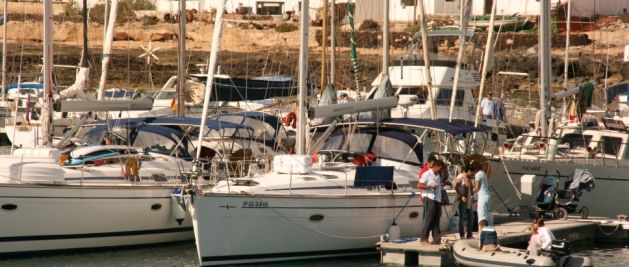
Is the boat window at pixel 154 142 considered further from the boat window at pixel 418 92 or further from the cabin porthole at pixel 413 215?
the boat window at pixel 418 92

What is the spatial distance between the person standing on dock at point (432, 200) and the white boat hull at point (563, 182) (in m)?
5.41

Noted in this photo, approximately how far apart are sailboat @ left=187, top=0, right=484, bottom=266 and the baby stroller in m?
2.85

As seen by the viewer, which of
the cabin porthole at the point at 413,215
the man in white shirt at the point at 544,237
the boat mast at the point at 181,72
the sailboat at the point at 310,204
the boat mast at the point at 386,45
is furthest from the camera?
the boat mast at the point at 181,72

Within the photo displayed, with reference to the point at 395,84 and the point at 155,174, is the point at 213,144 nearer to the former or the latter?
the point at 155,174

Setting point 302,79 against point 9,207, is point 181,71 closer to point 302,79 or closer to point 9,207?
point 302,79

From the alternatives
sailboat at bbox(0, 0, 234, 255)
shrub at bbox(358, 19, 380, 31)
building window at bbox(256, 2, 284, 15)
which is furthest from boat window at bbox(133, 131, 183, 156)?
building window at bbox(256, 2, 284, 15)

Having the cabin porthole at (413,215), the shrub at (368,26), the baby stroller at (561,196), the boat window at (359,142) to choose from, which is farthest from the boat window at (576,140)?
the shrub at (368,26)

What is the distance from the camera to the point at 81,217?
25562 mm

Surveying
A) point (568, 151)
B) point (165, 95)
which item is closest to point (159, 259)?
point (568, 151)

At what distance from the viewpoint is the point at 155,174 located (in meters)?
27.3

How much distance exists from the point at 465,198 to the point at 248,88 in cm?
1418

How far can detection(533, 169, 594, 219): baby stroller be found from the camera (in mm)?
29172

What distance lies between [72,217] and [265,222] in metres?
3.71

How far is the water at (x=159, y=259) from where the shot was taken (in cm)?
2531
